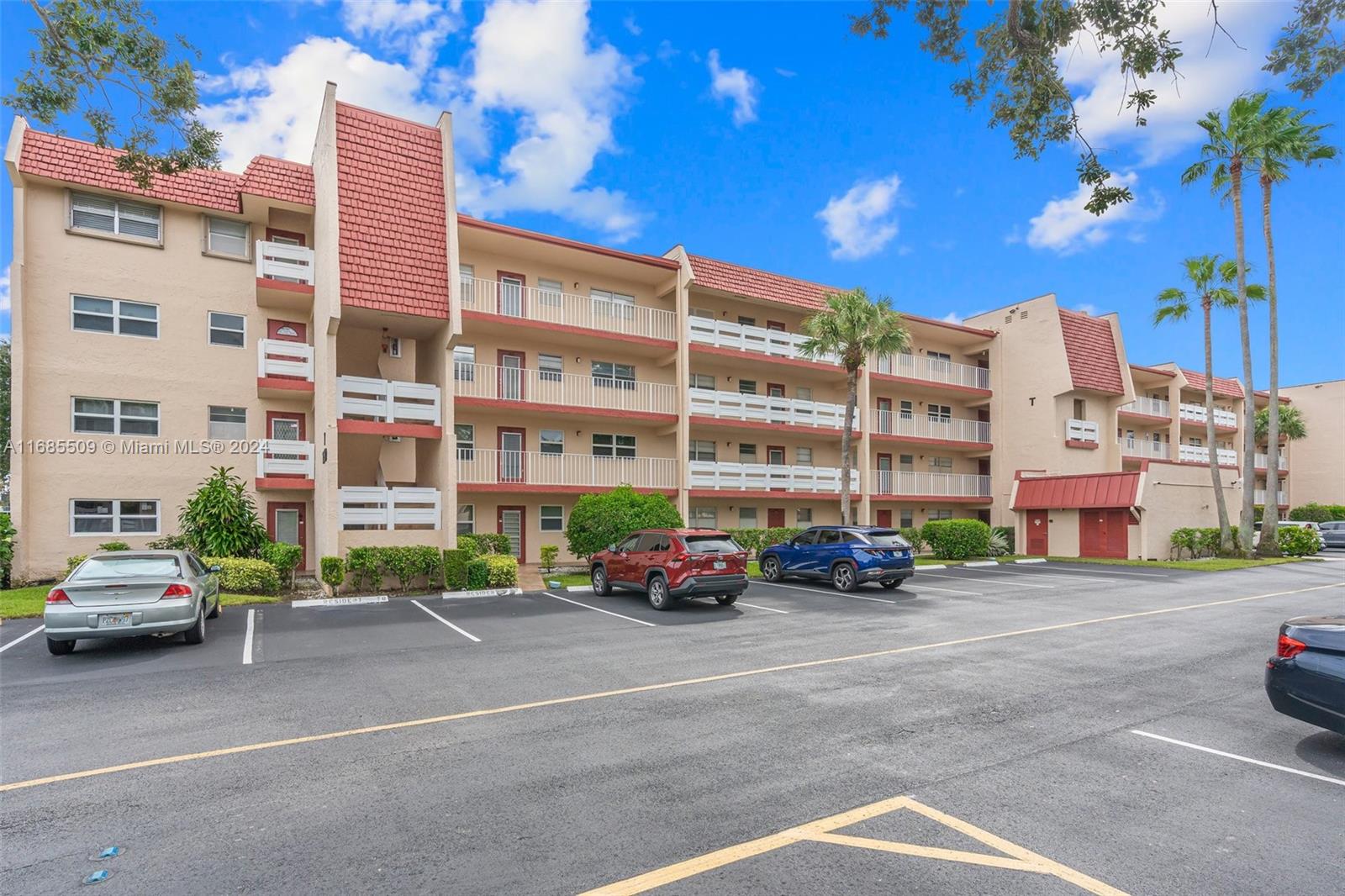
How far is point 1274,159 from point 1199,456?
67.1 feet

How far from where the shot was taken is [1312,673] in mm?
5758

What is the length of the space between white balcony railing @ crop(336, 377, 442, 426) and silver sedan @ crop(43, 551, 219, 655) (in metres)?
7.33

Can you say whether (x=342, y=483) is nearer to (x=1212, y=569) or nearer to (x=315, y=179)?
(x=315, y=179)

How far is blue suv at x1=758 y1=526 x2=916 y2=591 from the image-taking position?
57.1 feet

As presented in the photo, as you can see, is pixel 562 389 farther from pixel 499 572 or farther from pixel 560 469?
pixel 499 572

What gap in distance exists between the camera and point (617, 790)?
16.8 ft

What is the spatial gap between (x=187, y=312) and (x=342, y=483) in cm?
641

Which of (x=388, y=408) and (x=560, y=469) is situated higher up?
(x=388, y=408)

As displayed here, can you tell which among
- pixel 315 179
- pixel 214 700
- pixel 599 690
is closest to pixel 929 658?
pixel 599 690

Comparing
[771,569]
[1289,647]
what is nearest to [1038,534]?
[771,569]

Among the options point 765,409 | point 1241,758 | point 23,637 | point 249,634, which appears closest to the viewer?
point 1241,758

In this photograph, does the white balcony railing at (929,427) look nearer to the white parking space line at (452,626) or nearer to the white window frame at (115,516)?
the white parking space line at (452,626)

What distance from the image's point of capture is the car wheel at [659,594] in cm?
1438

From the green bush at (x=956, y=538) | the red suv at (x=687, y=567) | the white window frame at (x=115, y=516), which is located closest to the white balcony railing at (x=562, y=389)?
the white window frame at (x=115, y=516)
